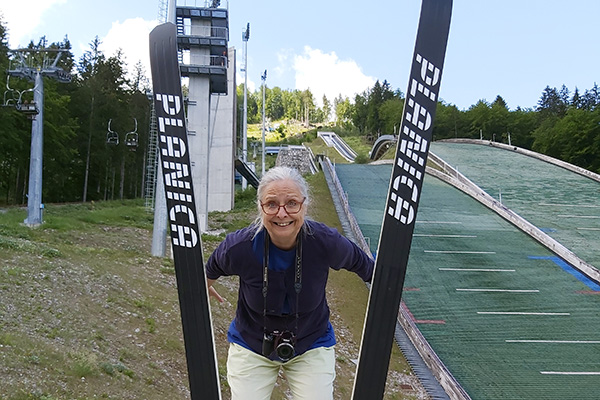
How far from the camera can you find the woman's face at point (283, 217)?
8.50 ft

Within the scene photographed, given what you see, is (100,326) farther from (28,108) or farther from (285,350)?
(28,108)

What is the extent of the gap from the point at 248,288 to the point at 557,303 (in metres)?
11.5

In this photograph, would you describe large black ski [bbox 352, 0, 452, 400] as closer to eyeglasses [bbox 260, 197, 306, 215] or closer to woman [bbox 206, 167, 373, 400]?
woman [bbox 206, 167, 373, 400]

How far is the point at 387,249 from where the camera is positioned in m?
3.24

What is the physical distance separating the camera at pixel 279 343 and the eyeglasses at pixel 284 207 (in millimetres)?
614

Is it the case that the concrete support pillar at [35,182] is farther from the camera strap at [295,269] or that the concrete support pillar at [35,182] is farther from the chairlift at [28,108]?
the camera strap at [295,269]

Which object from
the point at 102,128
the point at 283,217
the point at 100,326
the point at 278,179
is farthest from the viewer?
the point at 102,128

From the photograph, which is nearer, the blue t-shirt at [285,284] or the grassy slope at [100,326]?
the blue t-shirt at [285,284]

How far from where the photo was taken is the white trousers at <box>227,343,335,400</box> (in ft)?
8.87

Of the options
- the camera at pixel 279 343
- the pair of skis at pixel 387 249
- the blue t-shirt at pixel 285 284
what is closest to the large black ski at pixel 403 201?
the pair of skis at pixel 387 249

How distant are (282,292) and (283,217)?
1.23 feet

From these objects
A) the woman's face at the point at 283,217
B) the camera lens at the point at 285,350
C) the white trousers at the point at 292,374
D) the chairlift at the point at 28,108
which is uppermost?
the chairlift at the point at 28,108

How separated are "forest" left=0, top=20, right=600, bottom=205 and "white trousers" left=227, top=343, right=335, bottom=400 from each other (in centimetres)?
1611

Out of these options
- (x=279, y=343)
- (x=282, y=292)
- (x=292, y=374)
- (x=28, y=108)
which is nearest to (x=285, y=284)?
A: (x=282, y=292)
